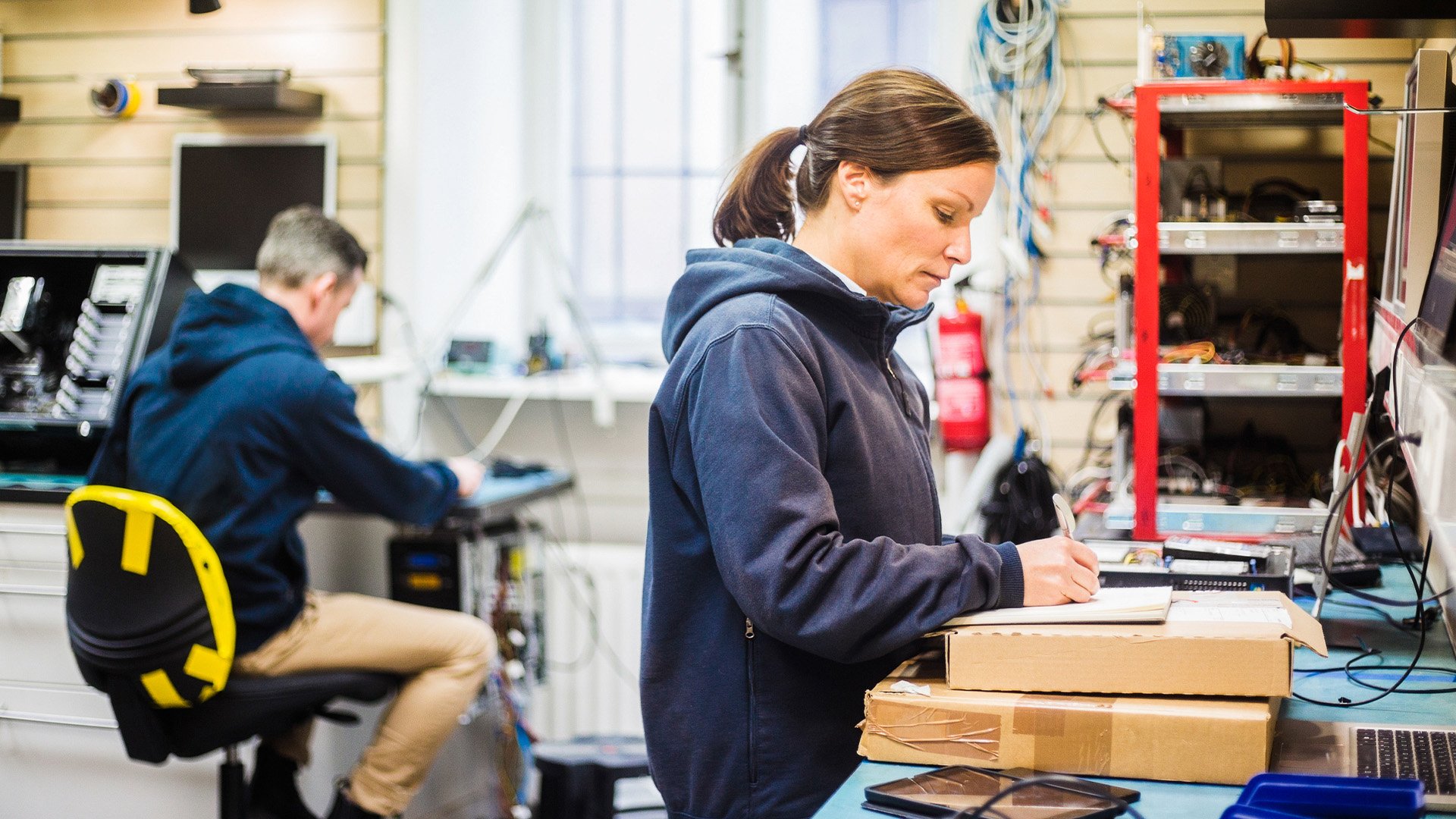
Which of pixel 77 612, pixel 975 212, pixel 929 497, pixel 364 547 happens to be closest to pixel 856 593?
pixel 929 497

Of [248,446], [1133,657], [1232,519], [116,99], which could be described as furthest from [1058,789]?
[116,99]

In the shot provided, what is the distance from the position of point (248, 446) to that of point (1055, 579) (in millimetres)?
1785

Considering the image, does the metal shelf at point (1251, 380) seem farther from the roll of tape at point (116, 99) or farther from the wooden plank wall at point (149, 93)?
the roll of tape at point (116, 99)

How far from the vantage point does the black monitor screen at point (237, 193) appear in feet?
11.8

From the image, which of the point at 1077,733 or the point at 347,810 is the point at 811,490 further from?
the point at 347,810

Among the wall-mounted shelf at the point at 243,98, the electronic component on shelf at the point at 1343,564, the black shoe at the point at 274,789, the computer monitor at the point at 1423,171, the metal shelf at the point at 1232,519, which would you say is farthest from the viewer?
the wall-mounted shelf at the point at 243,98

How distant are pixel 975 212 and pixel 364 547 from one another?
2.33m

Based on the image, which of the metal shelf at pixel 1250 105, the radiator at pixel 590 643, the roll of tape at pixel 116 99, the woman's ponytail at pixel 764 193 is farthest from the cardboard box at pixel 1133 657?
the roll of tape at pixel 116 99

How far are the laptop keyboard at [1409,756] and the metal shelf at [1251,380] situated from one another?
42.2 inches

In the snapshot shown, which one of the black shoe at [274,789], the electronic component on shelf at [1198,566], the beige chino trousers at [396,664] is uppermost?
the electronic component on shelf at [1198,566]

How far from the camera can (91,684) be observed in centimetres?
244

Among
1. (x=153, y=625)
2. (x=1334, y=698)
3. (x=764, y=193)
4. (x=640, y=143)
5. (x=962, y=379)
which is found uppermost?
(x=640, y=143)

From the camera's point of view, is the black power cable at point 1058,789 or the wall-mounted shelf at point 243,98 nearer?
the black power cable at point 1058,789

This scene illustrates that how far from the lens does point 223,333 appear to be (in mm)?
2598
